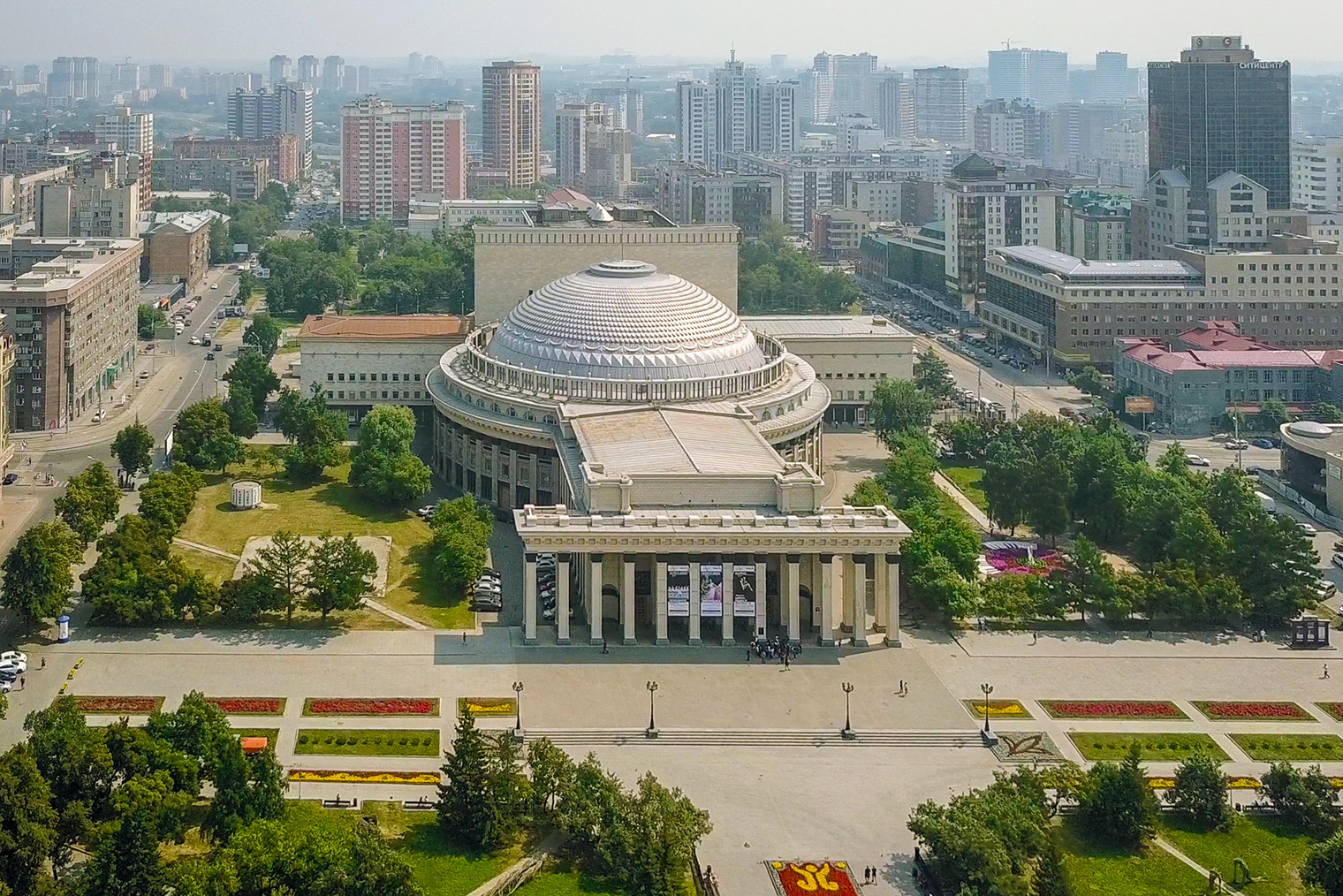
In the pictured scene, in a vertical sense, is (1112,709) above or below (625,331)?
below

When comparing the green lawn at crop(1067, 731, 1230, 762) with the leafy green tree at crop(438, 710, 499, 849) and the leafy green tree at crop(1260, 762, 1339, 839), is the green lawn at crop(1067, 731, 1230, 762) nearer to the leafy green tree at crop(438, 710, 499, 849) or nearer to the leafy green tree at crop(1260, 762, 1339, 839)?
the leafy green tree at crop(1260, 762, 1339, 839)

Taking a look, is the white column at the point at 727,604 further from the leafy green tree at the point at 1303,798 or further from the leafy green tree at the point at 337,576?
the leafy green tree at the point at 1303,798

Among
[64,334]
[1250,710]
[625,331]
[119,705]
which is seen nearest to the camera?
[119,705]

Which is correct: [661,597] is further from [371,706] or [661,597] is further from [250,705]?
[250,705]

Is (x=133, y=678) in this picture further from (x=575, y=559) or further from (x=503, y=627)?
(x=575, y=559)

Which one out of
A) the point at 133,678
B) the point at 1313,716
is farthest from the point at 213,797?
the point at 1313,716

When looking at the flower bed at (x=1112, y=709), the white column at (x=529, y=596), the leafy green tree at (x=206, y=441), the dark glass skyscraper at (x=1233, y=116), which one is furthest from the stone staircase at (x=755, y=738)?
the dark glass skyscraper at (x=1233, y=116)

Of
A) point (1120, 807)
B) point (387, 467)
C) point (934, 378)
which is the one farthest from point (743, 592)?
point (934, 378)
